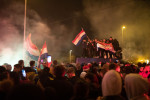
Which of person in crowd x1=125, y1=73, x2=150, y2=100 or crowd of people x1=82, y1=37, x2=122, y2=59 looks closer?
person in crowd x1=125, y1=73, x2=150, y2=100

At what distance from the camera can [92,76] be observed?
4.07m

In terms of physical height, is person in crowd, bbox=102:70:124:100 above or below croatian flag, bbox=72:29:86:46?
below

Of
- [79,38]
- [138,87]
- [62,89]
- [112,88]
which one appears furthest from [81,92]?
[79,38]

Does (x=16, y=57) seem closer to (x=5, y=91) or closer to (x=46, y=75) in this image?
(x=46, y=75)

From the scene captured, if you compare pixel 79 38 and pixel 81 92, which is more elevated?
pixel 79 38

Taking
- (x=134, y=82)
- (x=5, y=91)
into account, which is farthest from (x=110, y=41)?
(x=5, y=91)

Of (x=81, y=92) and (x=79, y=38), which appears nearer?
(x=81, y=92)

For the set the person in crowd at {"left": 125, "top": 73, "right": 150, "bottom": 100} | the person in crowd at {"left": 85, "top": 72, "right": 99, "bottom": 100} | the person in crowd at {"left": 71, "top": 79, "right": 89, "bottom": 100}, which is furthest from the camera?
the person in crowd at {"left": 85, "top": 72, "right": 99, "bottom": 100}

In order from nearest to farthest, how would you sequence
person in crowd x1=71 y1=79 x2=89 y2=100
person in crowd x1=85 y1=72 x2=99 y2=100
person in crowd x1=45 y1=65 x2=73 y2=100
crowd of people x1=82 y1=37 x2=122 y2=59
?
person in crowd x1=71 y1=79 x2=89 y2=100 → person in crowd x1=45 y1=65 x2=73 y2=100 → person in crowd x1=85 y1=72 x2=99 y2=100 → crowd of people x1=82 y1=37 x2=122 y2=59

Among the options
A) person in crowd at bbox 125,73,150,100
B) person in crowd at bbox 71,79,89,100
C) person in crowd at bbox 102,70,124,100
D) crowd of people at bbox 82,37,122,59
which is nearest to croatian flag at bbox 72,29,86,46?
crowd of people at bbox 82,37,122,59

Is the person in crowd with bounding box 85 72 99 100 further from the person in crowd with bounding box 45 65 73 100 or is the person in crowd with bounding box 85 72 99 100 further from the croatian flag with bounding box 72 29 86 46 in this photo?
the croatian flag with bounding box 72 29 86 46

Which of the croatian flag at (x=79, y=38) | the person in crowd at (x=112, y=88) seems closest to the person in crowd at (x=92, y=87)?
the person in crowd at (x=112, y=88)

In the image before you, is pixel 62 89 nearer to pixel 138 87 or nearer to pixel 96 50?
pixel 138 87

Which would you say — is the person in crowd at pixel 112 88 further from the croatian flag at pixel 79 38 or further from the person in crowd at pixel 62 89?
the croatian flag at pixel 79 38
